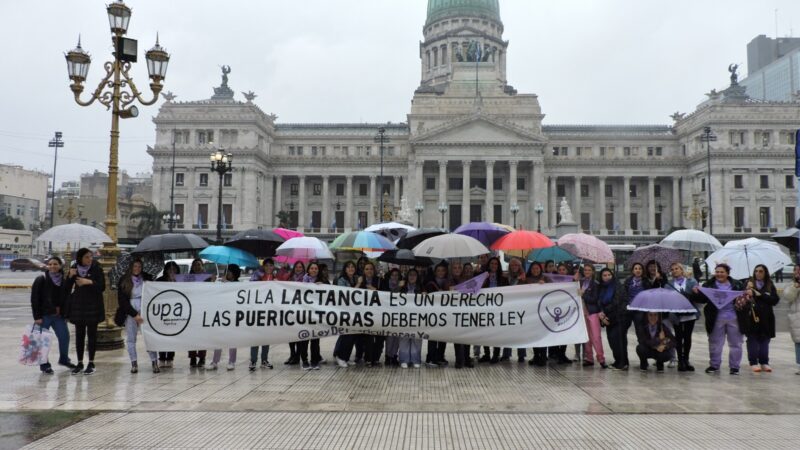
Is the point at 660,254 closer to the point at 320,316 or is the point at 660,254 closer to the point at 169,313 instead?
the point at 320,316

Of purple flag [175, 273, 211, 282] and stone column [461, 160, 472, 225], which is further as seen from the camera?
stone column [461, 160, 472, 225]

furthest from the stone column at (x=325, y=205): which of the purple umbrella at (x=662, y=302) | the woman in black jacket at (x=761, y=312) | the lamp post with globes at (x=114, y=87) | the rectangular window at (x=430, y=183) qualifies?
the woman in black jacket at (x=761, y=312)

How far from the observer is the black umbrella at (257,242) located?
44.5 ft

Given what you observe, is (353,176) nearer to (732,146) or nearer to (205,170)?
(205,170)

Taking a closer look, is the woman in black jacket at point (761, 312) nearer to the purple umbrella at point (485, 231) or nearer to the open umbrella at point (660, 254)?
the open umbrella at point (660, 254)

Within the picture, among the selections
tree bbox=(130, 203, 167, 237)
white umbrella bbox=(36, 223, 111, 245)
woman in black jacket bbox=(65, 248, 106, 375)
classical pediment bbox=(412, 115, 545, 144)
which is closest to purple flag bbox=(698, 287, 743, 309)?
woman in black jacket bbox=(65, 248, 106, 375)

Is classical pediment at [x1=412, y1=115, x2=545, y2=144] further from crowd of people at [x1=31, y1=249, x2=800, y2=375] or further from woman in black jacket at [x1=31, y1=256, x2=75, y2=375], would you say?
woman in black jacket at [x1=31, y1=256, x2=75, y2=375]

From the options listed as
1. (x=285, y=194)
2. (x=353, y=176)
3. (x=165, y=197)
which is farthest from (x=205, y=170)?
(x=353, y=176)

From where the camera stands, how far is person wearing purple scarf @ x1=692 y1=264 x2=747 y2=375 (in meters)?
10.7

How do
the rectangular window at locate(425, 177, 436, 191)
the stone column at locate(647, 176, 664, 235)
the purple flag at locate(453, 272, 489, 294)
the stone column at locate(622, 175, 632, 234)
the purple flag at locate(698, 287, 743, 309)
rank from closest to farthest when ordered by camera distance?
the purple flag at locate(698, 287, 743, 309) < the purple flag at locate(453, 272, 489, 294) < the stone column at locate(622, 175, 632, 234) < the stone column at locate(647, 176, 664, 235) < the rectangular window at locate(425, 177, 436, 191)

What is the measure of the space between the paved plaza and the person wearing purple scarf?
300 millimetres

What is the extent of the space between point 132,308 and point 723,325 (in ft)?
36.4

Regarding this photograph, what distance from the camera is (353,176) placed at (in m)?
72.2

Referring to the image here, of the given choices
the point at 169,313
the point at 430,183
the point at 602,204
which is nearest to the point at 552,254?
the point at 169,313
